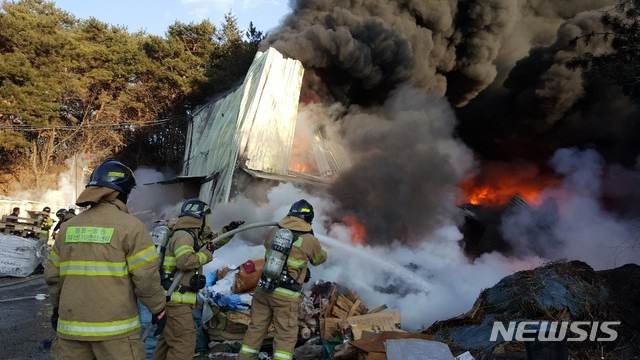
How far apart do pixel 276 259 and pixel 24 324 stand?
416 cm

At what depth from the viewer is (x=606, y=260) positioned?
9.73 m

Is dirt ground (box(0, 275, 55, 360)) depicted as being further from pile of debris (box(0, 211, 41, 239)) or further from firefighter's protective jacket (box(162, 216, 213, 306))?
pile of debris (box(0, 211, 41, 239))

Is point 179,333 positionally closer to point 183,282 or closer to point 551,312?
point 183,282

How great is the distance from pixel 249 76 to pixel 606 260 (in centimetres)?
1075

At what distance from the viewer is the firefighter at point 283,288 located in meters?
4.07

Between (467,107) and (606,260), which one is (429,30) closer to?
(467,107)

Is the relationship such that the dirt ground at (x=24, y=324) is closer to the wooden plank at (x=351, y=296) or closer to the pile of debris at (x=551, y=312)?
the wooden plank at (x=351, y=296)

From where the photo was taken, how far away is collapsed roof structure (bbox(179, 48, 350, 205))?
12.5 meters

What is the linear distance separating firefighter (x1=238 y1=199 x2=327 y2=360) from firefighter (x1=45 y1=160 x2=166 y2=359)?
5.11ft

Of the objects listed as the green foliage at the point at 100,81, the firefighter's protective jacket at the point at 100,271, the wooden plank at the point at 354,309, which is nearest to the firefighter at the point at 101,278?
the firefighter's protective jacket at the point at 100,271

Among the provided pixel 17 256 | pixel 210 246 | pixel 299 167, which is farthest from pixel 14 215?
pixel 210 246

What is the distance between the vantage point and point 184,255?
12.5 feet

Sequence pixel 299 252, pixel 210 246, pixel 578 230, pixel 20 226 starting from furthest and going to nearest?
pixel 20 226 → pixel 578 230 → pixel 210 246 → pixel 299 252

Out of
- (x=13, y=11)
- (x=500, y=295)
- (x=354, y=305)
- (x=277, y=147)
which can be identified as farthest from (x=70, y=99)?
(x=500, y=295)
